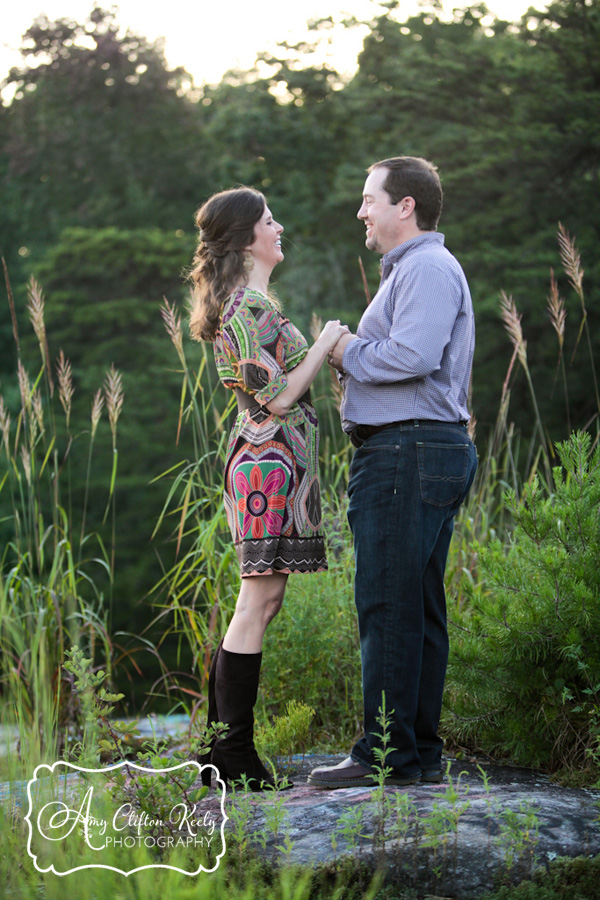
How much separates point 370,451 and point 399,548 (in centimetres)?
28

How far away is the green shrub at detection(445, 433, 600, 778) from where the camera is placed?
9.21ft

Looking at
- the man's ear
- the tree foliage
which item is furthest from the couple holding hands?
the tree foliage

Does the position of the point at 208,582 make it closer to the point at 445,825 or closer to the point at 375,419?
the point at 375,419

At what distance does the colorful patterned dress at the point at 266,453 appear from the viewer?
2.72 metres

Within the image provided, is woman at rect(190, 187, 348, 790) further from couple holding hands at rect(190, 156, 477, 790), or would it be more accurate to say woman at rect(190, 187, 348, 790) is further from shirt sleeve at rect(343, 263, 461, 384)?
shirt sleeve at rect(343, 263, 461, 384)

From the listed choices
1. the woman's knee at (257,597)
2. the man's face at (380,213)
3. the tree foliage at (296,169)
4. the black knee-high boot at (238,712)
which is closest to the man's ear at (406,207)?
the man's face at (380,213)

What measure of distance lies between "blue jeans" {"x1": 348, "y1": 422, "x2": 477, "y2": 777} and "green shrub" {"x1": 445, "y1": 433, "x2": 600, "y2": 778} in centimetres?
35

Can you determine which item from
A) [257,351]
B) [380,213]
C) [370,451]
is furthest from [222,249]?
[370,451]

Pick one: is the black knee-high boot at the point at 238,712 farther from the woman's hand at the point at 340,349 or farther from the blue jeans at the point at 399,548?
the woman's hand at the point at 340,349

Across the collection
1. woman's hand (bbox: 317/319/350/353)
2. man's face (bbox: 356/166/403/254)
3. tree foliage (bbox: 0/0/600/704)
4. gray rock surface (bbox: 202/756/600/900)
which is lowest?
gray rock surface (bbox: 202/756/600/900)

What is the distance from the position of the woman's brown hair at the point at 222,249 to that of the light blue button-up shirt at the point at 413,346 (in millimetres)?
423

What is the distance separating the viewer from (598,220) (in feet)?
41.2

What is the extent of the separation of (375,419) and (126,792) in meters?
1.19

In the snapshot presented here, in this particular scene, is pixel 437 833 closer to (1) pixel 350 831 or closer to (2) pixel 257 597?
(1) pixel 350 831
